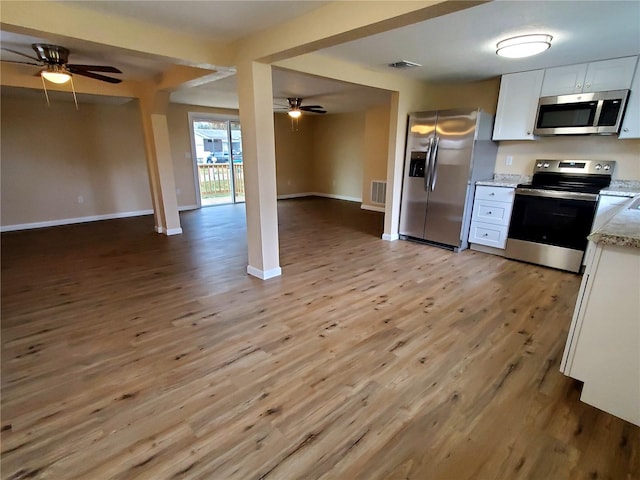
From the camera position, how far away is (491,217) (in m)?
4.08

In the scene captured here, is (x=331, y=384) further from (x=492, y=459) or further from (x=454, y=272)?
(x=454, y=272)

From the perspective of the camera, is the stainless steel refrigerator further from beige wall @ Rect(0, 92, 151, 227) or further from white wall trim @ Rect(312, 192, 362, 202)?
beige wall @ Rect(0, 92, 151, 227)

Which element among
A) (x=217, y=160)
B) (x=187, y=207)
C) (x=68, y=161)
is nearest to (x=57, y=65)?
(x=68, y=161)

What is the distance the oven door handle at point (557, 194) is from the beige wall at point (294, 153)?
635 cm

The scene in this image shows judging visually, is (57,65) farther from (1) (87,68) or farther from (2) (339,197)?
(2) (339,197)

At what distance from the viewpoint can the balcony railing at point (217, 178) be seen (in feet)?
25.0

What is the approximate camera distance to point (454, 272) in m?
3.58

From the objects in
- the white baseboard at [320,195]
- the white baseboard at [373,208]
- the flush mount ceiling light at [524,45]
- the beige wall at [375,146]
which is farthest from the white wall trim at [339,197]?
the flush mount ceiling light at [524,45]

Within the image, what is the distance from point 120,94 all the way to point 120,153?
2028mm

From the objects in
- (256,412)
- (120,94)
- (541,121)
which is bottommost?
(256,412)

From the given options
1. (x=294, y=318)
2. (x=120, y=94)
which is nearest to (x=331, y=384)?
(x=294, y=318)

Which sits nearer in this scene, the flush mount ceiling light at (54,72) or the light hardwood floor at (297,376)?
the light hardwood floor at (297,376)

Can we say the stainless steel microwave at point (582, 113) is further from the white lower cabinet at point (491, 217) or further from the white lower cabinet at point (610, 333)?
the white lower cabinet at point (610, 333)

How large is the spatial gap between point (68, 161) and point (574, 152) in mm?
7847
